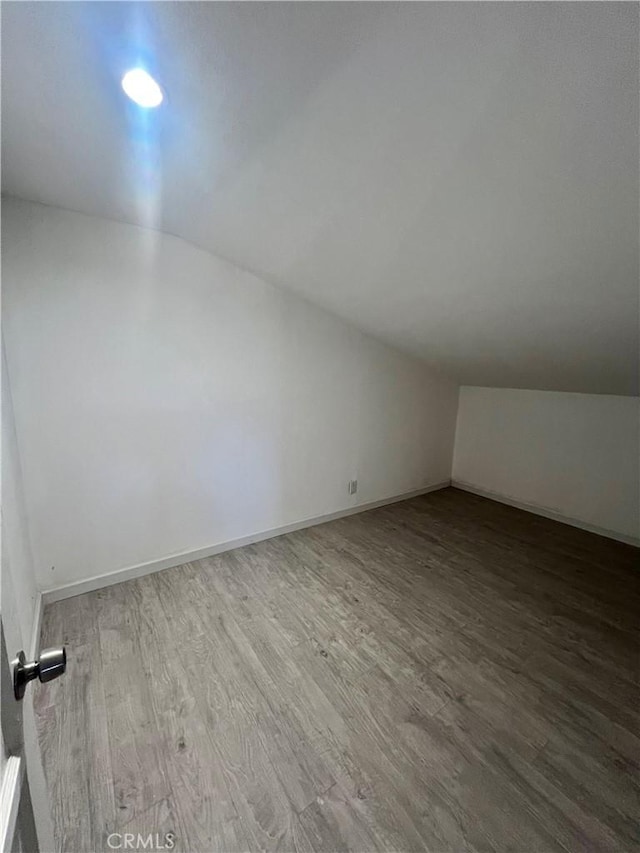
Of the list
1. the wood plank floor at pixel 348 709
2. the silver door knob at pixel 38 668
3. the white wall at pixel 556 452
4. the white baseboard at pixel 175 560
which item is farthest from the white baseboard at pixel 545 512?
the silver door knob at pixel 38 668

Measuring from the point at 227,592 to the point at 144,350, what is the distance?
5.26 feet

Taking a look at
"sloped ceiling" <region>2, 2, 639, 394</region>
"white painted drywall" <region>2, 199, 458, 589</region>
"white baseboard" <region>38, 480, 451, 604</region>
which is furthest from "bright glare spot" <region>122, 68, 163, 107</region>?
"white baseboard" <region>38, 480, 451, 604</region>

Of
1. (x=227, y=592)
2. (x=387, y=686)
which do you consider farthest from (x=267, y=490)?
(x=387, y=686)

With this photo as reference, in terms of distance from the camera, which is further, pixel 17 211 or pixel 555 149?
pixel 17 211

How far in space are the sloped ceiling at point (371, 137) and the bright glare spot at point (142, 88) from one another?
3 centimetres

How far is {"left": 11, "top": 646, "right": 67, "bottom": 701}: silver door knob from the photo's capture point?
57 centimetres

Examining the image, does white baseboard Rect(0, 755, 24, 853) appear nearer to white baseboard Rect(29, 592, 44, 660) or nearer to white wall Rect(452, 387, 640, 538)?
white baseboard Rect(29, 592, 44, 660)

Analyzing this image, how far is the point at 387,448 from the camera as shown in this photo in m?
3.61

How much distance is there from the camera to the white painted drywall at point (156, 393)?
6.22 ft

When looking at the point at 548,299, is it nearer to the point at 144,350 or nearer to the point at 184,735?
the point at 144,350

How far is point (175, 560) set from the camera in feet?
8.06

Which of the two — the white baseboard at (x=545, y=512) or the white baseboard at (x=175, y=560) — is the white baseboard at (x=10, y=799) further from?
the white baseboard at (x=545, y=512)

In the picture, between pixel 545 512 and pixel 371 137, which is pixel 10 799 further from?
pixel 545 512

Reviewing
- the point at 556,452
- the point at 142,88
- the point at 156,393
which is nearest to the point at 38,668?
the point at 142,88
